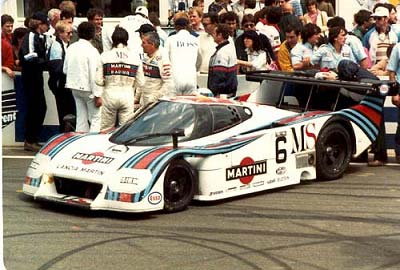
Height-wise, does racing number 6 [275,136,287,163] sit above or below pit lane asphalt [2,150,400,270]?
above

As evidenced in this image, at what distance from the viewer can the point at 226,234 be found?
321 inches

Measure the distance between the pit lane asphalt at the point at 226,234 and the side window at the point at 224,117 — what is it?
0.80 meters

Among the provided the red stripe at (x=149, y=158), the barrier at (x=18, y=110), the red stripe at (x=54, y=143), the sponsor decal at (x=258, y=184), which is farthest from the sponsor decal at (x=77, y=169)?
the barrier at (x=18, y=110)

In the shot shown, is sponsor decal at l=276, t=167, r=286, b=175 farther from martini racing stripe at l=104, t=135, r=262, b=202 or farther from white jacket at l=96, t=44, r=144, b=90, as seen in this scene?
white jacket at l=96, t=44, r=144, b=90

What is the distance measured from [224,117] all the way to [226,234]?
2.16 m

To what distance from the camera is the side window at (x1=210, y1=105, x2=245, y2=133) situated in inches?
392

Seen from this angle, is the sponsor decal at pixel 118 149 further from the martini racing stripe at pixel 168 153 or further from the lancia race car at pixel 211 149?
the martini racing stripe at pixel 168 153

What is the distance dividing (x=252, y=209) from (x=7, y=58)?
5507 mm

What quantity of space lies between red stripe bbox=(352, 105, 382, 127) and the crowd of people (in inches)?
22.1

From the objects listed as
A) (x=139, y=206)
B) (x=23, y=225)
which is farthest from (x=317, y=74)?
(x=23, y=225)

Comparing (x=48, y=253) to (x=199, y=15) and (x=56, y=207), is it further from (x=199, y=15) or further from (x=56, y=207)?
(x=199, y=15)

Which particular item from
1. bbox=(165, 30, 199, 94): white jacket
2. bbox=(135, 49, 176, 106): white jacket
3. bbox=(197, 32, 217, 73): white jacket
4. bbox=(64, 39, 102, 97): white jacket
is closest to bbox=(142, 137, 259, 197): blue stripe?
bbox=(135, 49, 176, 106): white jacket

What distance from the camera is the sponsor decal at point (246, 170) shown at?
31.2 feet

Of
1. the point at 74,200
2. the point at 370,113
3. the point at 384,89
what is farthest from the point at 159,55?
the point at 74,200
